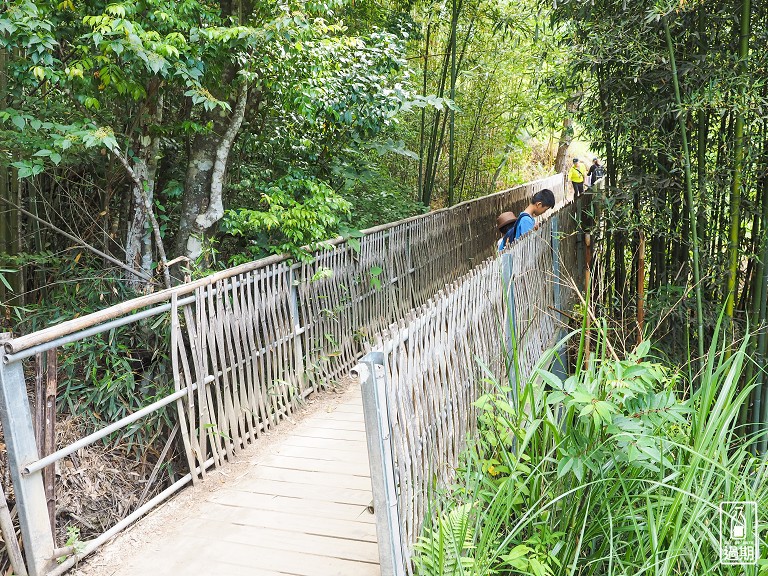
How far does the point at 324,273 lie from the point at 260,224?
1.91 ft

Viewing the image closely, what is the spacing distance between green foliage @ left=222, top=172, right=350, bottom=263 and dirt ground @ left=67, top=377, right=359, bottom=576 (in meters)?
1.16

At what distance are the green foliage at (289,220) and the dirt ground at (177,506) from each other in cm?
116

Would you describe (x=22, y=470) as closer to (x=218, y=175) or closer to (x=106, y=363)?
(x=106, y=363)

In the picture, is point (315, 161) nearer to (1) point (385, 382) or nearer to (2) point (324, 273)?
(2) point (324, 273)

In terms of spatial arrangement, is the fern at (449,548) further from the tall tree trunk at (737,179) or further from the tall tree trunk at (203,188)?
the tall tree trunk at (203,188)

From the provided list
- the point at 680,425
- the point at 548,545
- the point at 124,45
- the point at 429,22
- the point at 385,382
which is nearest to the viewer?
the point at 385,382

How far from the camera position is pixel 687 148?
371 cm

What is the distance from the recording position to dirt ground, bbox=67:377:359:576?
284 cm

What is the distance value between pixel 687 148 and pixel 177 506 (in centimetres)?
344

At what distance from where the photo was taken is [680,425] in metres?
2.75

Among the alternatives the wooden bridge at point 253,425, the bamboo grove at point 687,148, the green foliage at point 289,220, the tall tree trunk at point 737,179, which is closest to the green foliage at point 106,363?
the wooden bridge at point 253,425

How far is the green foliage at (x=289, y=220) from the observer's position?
4.56 meters

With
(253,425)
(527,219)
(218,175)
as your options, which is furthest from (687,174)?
(218,175)

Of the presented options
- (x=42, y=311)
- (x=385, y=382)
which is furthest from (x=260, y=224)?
(x=385, y=382)
